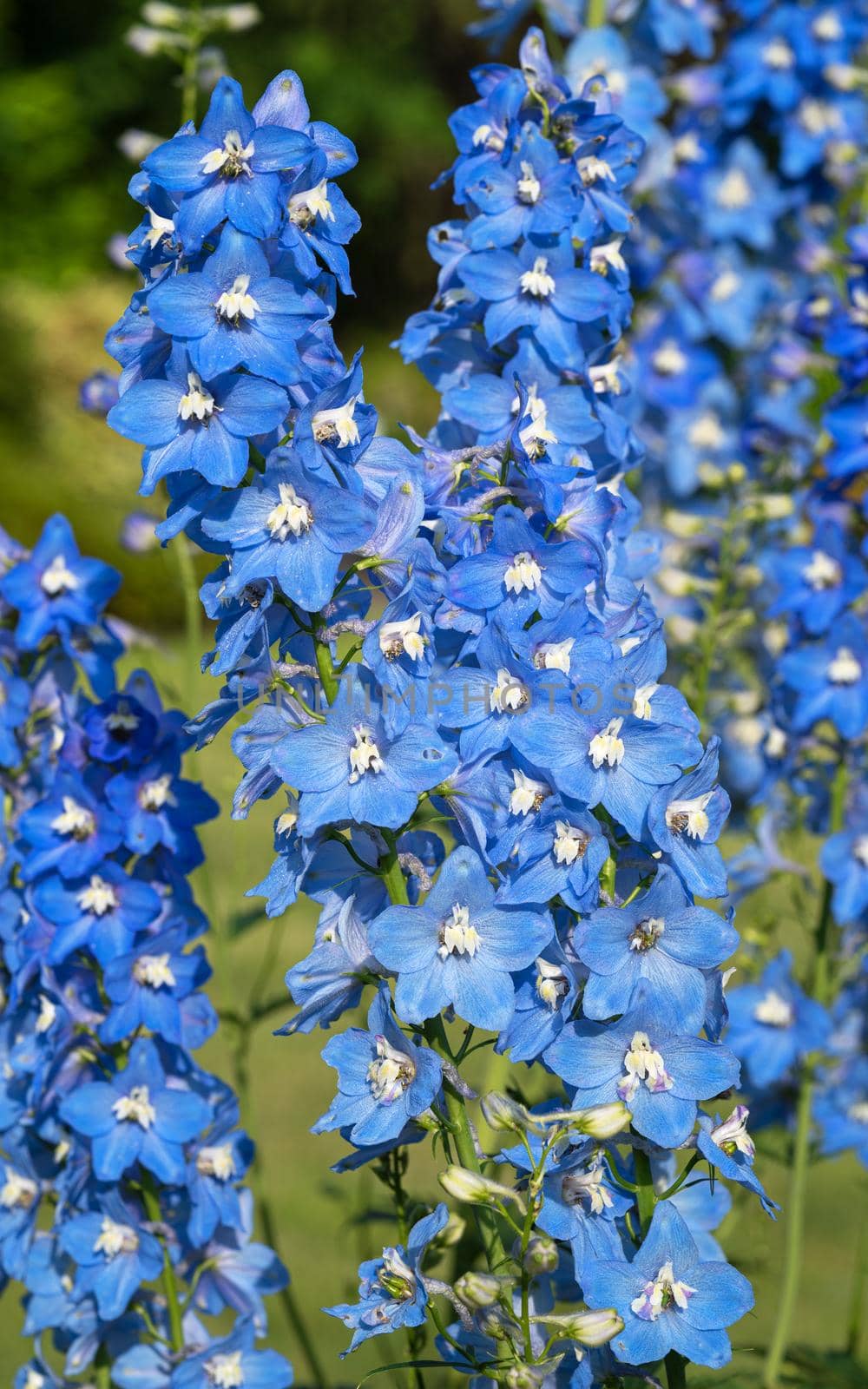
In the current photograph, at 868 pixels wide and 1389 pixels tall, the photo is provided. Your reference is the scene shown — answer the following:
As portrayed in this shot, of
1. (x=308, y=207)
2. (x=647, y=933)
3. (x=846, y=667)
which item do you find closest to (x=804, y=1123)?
(x=846, y=667)

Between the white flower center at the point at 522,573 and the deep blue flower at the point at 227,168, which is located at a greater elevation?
the deep blue flower at the point at 227,168

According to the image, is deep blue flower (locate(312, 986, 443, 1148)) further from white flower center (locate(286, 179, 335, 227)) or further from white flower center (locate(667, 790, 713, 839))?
white flower center (locate(286, 179, 335, 227))

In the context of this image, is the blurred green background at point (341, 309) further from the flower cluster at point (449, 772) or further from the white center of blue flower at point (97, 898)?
the flower cluster at point (449, 772)

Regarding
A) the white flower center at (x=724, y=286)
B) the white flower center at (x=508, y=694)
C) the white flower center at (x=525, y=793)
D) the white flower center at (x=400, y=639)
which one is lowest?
the white flower center at (x=724, y=286)

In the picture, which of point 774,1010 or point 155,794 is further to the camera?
point 774,1010

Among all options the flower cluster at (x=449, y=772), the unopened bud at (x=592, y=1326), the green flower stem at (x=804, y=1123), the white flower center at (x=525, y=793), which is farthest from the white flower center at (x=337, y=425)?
the green flower stem at (x=804, y=1123)

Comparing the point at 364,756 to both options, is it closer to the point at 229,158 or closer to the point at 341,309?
the point at 229,158

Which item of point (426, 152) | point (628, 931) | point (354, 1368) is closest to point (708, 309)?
point (354, 1368)
